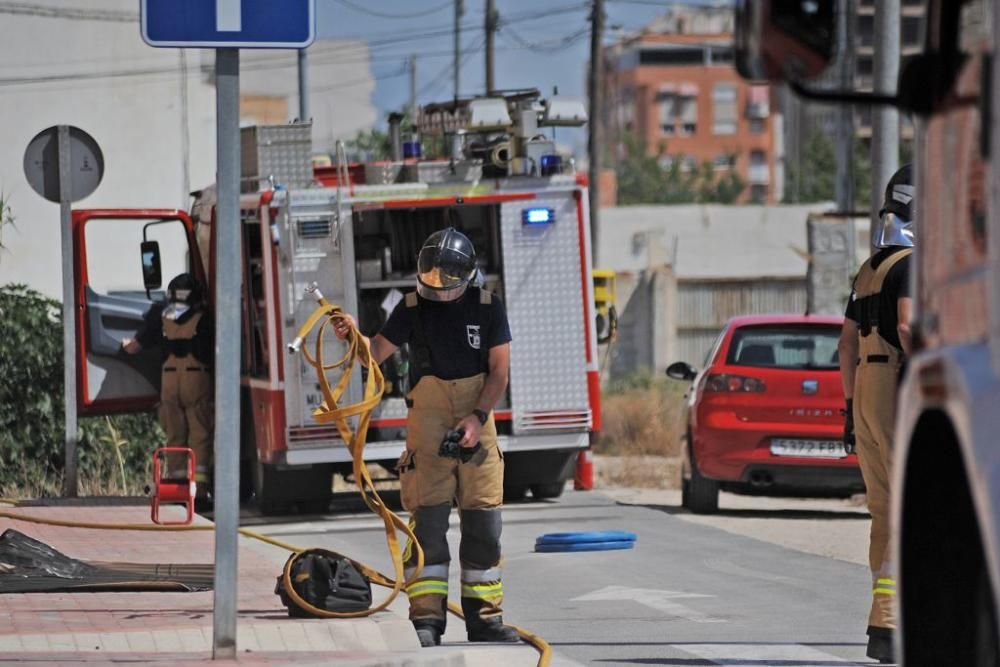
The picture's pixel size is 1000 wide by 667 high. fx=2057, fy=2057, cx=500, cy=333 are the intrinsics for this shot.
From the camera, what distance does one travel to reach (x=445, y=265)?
29.9ft

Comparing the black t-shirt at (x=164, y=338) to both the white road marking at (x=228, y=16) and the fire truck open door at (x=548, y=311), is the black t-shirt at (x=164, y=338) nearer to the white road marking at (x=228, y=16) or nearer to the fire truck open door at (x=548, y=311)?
the fire truck open door at (x=548, y=311)

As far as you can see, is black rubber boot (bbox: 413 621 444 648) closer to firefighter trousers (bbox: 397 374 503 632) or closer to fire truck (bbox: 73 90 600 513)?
firefighter trousers (bbox: 397 374 503 632)

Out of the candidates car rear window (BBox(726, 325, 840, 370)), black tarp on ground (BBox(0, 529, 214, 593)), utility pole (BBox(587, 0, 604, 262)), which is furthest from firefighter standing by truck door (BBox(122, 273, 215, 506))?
utility pole (BBox(587, 0, 604, 262))

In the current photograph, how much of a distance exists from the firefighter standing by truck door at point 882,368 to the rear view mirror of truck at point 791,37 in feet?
13.3

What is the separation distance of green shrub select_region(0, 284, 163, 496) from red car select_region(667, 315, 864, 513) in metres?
5.05

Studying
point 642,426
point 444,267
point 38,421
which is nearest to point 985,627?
point 444,267

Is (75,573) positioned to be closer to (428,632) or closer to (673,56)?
(428,632)

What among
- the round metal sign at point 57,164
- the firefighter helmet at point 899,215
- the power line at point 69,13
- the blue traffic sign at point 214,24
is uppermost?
the power line at point 69,13

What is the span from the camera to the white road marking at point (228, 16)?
772cm

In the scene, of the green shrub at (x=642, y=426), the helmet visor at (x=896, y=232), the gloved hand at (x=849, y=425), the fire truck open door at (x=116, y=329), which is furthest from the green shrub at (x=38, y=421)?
the helmet visor at (x=896, y=232)

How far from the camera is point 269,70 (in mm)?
75875

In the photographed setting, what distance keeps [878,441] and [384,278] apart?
8.62 metres

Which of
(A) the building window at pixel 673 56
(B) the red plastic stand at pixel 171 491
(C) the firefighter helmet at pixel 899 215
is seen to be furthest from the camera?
(A) the building window at pixel 673 56

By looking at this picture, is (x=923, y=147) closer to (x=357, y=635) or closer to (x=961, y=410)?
(x=961, y=410)
